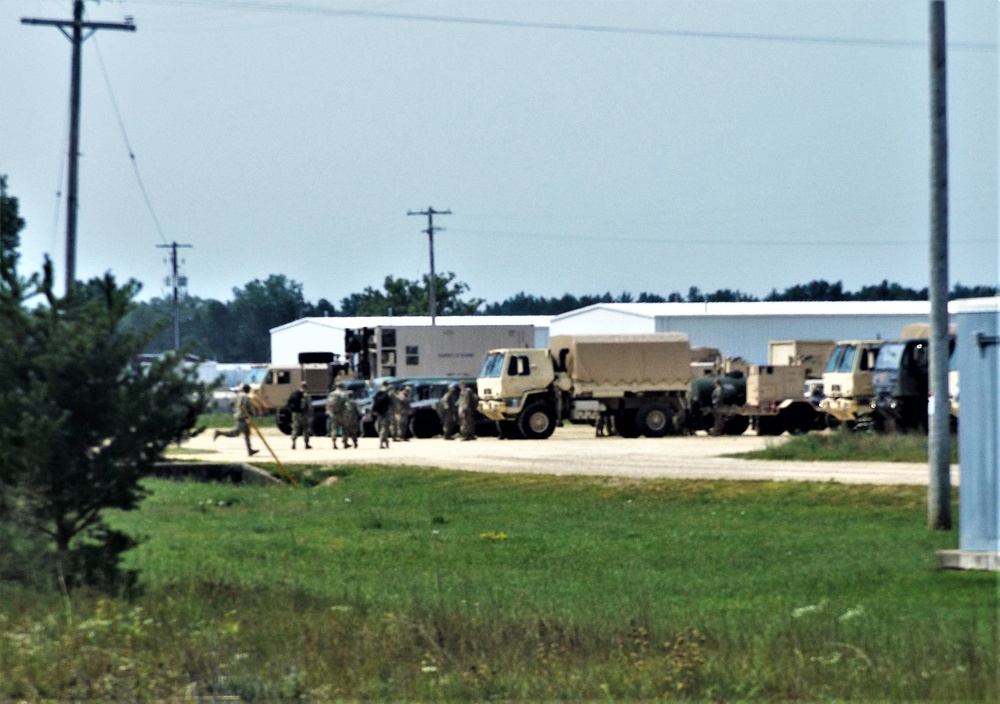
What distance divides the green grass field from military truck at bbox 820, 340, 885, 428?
63.8ft

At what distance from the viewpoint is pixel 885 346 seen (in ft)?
130

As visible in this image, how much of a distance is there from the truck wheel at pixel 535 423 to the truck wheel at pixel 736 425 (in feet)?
19.5

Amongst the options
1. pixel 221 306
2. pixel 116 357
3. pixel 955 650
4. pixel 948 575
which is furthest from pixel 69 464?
pixel 221 306

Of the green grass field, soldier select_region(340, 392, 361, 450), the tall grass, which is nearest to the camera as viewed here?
the green grass field

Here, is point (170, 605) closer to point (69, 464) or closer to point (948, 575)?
point (69, 464)

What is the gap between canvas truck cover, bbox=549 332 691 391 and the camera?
46875mm

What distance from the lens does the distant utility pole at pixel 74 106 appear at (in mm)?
31078

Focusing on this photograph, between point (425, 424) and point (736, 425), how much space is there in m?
9.57

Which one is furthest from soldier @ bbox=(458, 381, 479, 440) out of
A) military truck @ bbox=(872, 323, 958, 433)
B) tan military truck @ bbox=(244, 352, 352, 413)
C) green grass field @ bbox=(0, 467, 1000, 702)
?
green grass field @ bbox=(0, 467, 1000, 702)

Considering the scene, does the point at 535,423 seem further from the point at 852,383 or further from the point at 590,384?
the point at 852,383

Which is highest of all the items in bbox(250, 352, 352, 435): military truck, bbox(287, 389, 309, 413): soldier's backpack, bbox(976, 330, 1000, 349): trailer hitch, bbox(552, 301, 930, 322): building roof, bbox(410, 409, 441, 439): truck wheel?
bbox(552, 301, 930, 322): building roof

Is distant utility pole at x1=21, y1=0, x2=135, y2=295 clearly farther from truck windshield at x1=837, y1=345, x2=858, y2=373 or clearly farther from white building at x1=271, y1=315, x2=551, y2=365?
white building at x1=271, y1=315, x2=551, y2=365

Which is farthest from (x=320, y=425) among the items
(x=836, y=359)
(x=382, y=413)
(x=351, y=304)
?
(x=351, y=304)

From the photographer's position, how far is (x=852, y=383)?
136ft
